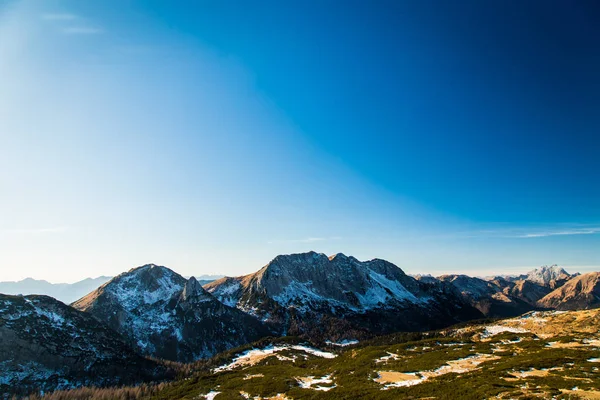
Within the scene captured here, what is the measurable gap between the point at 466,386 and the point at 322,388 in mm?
33540

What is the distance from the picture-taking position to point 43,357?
170 metres

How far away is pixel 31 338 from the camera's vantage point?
17288 centimetres

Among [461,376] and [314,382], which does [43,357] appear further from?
[461,376]

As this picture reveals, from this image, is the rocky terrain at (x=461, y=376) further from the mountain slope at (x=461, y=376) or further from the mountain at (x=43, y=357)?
the mountain at (x=43, y=357)

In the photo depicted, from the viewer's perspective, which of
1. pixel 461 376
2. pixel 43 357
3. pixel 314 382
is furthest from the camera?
pixel 43 357

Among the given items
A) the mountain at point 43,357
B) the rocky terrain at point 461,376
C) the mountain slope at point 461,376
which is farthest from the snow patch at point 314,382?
the mountain at point 43,357

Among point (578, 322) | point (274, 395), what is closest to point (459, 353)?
point (274, 395)

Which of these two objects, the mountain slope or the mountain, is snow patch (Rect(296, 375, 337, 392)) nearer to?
the mountain slope

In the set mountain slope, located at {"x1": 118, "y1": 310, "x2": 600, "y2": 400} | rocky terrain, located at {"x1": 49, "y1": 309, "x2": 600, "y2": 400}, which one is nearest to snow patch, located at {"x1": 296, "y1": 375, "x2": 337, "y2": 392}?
rocky terrain, located at {"x1": 49, "y1": 309, "x2": 600, "y2": 400}

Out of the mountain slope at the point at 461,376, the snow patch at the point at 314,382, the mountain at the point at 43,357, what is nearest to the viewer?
the mountain slope at the point at 461,376

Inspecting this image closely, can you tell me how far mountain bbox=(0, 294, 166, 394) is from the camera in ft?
511

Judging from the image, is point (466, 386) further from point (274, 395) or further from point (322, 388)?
point (274, 395)

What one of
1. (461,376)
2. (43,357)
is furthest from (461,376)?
(43,357)

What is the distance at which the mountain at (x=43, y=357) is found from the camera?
156 m
